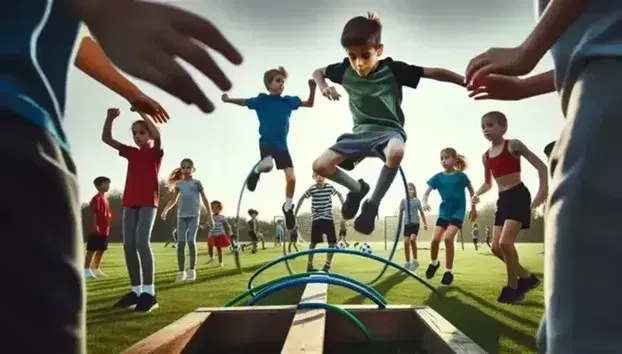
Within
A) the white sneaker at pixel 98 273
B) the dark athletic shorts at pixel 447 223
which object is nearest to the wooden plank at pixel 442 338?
the dark athletic shorts at pixel 447 223

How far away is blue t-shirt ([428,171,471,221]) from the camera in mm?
1250

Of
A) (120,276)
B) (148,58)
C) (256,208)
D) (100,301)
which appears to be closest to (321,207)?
(256,208)

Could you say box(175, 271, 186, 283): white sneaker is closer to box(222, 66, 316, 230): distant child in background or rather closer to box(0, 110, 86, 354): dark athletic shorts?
box(222, 66, 316, 230): distant child in background

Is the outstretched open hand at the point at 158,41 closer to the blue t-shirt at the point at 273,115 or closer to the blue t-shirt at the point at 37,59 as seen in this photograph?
the blue t-shirt at the point at 37,59

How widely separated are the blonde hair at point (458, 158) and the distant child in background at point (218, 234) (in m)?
0.54

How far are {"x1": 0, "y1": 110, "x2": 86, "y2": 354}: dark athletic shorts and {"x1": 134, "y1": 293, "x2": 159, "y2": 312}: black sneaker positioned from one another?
1.15 m

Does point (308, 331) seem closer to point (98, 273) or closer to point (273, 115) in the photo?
point (273, 115)

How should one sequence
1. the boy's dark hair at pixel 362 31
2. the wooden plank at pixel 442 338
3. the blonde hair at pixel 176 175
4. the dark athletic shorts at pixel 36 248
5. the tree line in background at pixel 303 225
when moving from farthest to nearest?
the tree line in background at pixel 303 225
the blonde hair at pixel 176 175
the boy's dark hair at pixel 362 31
the wooden plank at pixel 442 338
the dark athletic shorts at pixel 36 248

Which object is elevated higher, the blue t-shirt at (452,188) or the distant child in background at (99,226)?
the blue t-shirt at (452,188)

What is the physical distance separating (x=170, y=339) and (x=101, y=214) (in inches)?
19.4

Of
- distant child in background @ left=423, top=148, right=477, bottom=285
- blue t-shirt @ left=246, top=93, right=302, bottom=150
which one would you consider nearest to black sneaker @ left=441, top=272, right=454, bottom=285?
distant child in background @ left=423, top=148, right=477, bottom=285

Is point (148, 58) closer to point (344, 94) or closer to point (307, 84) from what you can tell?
point (307, 84)

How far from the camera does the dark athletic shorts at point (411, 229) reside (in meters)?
1.62

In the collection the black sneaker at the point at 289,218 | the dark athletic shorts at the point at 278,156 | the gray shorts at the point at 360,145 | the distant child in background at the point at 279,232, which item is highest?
the gray shorts at the point at 360,145
